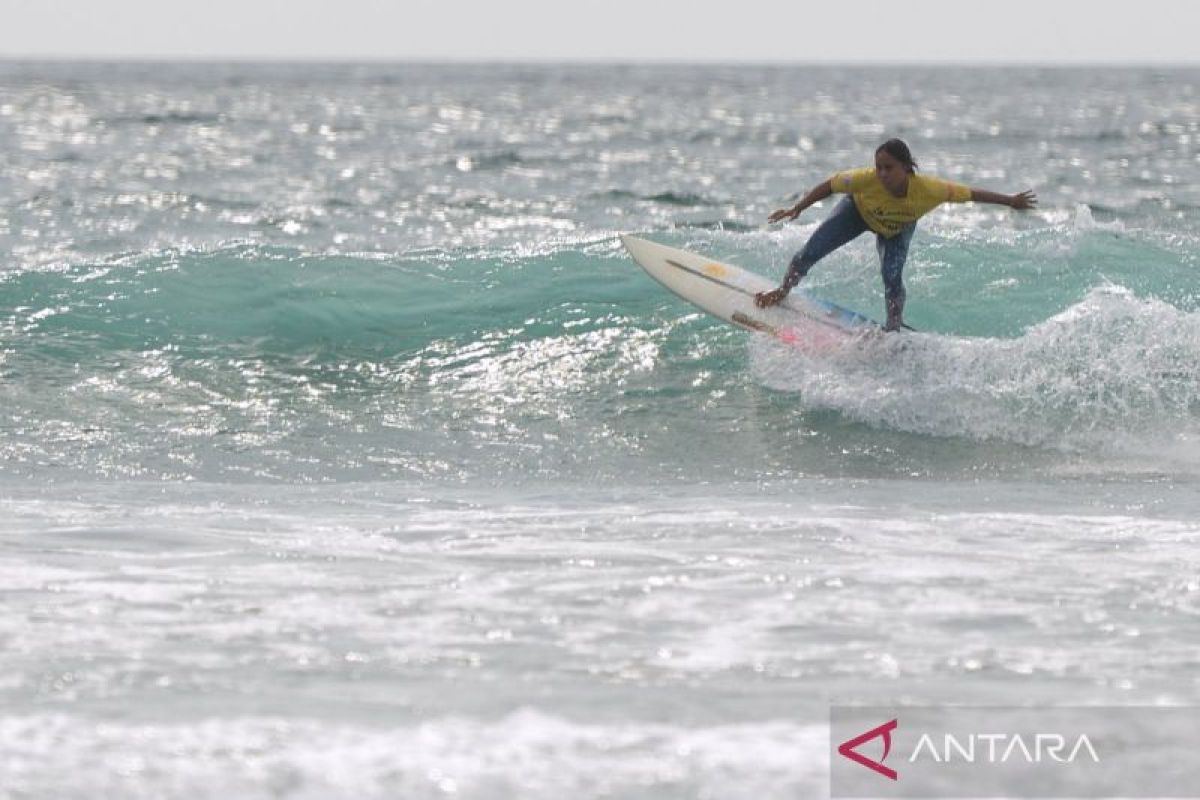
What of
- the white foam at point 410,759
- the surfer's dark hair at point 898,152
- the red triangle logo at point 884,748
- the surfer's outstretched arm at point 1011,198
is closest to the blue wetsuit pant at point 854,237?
the surfer's dark hair at point 898,152

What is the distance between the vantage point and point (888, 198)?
10.3m

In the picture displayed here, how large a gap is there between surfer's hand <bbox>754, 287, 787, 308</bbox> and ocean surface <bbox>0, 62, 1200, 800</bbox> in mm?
369

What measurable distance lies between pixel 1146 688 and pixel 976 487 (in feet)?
11.9

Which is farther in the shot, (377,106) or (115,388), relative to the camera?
(377,106)

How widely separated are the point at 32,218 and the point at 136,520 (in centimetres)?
1520

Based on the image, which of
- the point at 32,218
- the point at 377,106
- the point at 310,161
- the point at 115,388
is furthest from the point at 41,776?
the point at 377,106

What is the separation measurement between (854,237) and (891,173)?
71 centimetres

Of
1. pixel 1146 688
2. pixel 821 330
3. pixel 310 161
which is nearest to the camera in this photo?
pixel 1146 688

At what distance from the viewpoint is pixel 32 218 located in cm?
2130

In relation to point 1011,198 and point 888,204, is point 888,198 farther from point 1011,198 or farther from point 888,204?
point 1011,198

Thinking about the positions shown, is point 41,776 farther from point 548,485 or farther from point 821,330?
point 821,330

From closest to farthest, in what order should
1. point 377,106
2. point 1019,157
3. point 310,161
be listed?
point 310,161 < point 1019,157 < point 377,106

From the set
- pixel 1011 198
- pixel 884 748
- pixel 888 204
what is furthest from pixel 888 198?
pixel 884 748

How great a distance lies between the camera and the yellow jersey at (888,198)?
10.2 metres
